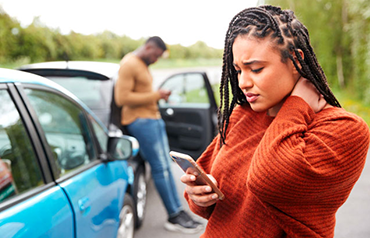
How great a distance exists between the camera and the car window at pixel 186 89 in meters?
4.86

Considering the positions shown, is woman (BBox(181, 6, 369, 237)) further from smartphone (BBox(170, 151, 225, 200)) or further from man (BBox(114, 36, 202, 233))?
man (BBox(114, 36, 202, 233))

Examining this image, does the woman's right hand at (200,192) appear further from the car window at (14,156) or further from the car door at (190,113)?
the car door at (190,113)

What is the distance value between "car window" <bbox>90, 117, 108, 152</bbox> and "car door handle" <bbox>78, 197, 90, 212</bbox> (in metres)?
0.65

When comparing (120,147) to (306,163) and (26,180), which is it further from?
(306,163)

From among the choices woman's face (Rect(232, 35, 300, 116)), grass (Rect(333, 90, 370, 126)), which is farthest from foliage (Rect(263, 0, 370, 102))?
woman's face (Rect(232, 35, 300, 116))

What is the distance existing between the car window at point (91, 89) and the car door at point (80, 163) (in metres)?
1.28

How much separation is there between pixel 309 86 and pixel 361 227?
328 centimetres

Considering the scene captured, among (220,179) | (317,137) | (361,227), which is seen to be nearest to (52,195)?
(220,179)

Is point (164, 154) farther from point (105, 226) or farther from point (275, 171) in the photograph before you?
point (275, 171)

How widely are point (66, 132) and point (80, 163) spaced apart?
310mm

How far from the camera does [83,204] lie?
6.10 feet

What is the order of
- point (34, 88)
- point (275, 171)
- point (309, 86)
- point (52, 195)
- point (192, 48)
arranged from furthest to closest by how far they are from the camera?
point (192, 48)
point (34, 88)
point (52, 195)
point (309, 86)
point (275, 171)

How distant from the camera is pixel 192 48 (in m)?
56.9

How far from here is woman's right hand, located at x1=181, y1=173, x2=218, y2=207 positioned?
112cm
